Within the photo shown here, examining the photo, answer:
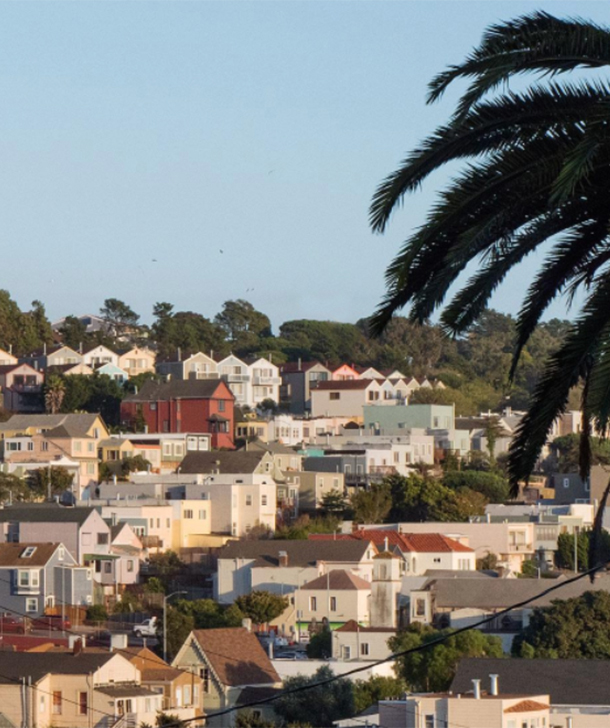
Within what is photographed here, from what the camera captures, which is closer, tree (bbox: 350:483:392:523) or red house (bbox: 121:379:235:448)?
tree (bbox: 350:483:392:523)

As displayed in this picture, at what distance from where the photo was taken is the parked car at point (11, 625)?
239 ft

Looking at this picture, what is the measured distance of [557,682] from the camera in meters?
54.8

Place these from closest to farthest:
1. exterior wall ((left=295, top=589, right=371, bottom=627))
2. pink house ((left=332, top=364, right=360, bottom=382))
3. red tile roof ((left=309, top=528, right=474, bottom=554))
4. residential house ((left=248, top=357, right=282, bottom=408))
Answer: exterior wall ((left=295, top=589, right=371, bottom=627)), red tile roof ((left=309, top=528, right=474, bottom=554)), residential house ((left=248, top=357, right=282, bottom=408)), pink house ((left=332, top=364, right=360, bottom=382))

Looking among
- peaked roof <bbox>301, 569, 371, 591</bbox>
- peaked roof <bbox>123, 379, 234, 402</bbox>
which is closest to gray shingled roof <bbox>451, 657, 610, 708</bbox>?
peaked roof <bbox>301, 569, 371, 591</bbox>

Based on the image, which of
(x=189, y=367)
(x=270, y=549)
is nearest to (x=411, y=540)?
(x=270, y=549)

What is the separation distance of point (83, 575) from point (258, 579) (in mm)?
7045

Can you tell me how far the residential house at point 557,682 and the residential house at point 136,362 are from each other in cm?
8193

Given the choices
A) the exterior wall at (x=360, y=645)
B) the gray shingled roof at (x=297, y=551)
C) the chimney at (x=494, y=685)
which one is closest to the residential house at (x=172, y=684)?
the exterior wall at (x=360, y=645)

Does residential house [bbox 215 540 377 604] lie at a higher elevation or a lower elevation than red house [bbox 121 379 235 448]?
lower

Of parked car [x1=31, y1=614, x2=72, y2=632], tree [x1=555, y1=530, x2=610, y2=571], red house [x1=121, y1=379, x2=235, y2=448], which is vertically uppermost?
red house [x1=121, y1=379, x2=235, y2=448]

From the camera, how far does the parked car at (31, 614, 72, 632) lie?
7538 centimetres

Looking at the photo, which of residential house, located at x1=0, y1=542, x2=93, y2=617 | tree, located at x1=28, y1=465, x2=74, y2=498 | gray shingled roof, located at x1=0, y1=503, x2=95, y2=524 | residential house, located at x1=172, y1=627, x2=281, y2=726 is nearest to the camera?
residential house, located at x1=172, y1=627, x2=281, y2=726

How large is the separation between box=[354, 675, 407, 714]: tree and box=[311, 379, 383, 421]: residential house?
234ft

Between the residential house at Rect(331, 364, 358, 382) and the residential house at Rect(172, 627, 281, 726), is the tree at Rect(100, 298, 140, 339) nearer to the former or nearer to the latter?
the residential house at Rect(331, 364, 358, 382)
